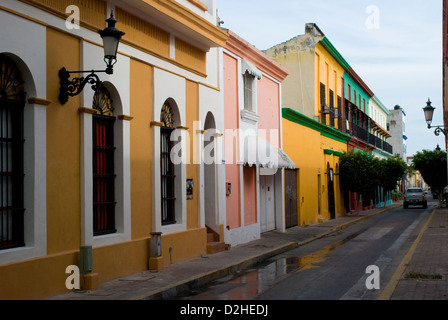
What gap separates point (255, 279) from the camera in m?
10.5

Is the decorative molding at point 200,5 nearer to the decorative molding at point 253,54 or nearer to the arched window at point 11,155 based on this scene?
the decorative molding at point 253,54

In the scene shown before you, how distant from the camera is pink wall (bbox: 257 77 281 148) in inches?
726

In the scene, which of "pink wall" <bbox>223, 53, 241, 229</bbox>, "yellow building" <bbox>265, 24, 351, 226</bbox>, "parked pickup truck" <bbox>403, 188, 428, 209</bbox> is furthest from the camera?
"parked pickup truck" <bbox>403, 188, 428, 209</bbox>

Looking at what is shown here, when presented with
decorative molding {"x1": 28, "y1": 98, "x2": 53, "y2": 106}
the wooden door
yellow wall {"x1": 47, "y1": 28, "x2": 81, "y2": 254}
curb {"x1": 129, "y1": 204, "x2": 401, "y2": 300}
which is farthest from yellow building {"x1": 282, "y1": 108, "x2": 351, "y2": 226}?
decorative molding {"x1": 28, "y1": 98, "x2": 53, "y2": 106}

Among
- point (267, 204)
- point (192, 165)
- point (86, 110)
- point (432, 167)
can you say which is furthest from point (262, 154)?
point (432, 167)

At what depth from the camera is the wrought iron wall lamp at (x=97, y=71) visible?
8.27 meters

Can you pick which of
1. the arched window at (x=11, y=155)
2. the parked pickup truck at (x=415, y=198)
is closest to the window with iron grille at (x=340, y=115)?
the parked pickup truck at (x=415, y=198)

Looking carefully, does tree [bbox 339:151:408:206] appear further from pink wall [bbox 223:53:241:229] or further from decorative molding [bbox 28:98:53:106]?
decorative molding [bbox 28:98:53:106]

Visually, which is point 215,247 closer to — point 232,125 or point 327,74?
point 232,125

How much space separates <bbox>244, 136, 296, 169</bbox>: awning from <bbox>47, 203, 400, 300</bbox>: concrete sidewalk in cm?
255

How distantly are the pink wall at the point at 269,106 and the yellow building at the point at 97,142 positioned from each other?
4630 millimetres

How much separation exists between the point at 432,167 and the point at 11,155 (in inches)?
1635
